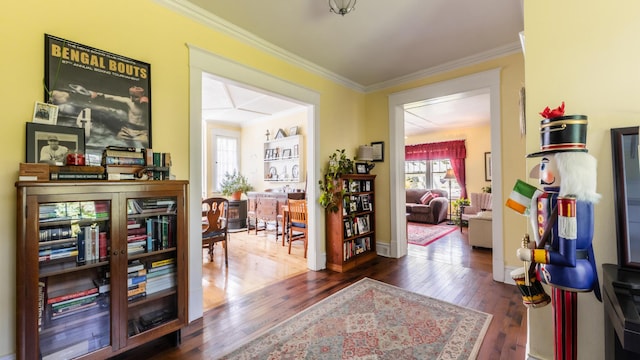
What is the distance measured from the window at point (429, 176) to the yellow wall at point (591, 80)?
6.59m

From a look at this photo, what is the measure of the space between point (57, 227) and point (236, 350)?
1.36 metres

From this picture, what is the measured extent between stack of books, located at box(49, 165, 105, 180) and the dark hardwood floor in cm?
125

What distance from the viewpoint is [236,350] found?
6.04ft

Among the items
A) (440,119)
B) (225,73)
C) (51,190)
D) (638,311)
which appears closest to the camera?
(638,311)

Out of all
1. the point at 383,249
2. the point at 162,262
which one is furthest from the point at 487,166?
the point at 162,262

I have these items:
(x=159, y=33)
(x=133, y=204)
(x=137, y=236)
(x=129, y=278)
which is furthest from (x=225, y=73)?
(x=129, y=278)

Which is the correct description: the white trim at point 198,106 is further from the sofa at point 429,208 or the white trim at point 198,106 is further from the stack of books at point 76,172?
the sofa at point 429,208

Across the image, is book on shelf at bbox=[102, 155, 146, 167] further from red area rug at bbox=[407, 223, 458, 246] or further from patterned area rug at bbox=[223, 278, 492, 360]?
red area rug at bbox=[407, 223, 458, 246]

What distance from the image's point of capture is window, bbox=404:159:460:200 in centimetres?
767

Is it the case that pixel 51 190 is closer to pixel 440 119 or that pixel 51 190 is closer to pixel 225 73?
pixel 225 73

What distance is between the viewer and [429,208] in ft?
22.2

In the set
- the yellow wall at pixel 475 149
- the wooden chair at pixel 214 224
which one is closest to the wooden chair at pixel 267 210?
the wooden chair at pixel 214 224

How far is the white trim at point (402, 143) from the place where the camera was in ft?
10.2

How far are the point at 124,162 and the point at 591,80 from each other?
2814 millimetres
